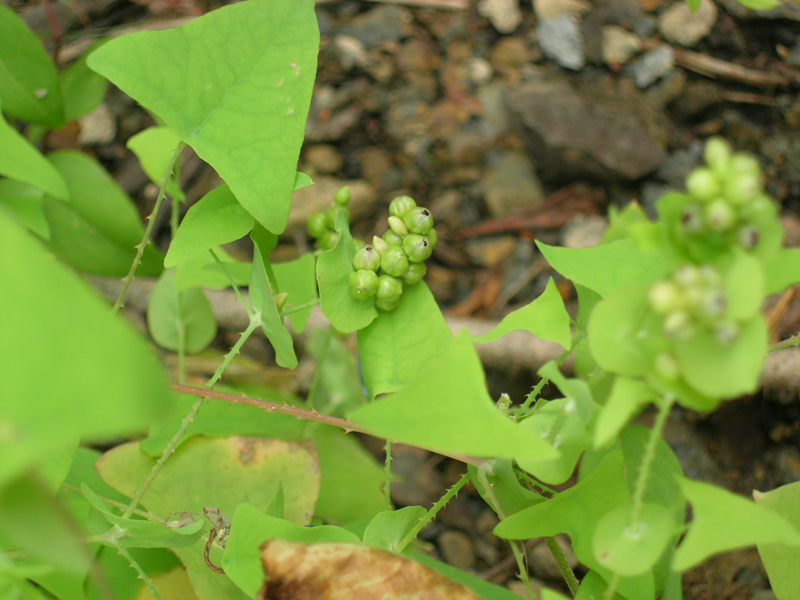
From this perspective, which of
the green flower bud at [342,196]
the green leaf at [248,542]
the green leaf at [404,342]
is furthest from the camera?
the green flower bud at [342,196]

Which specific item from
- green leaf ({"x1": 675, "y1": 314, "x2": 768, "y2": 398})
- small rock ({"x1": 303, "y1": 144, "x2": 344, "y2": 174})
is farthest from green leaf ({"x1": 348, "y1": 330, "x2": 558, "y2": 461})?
small rock ({"x1": 303, "y1": 144, "x2": 344, "y2": 174})

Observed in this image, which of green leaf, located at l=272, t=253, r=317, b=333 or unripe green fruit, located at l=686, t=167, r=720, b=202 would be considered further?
green leaf, located at l=272, t=253, r=317, b=333

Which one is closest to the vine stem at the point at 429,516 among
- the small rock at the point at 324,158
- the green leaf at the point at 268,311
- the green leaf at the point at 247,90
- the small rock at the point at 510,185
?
the green leaf at the point at 268,311

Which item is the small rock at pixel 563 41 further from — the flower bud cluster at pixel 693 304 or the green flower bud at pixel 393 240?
the flower bud cluster at pixel 693 304

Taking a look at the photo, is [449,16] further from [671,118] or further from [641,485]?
[641,485]

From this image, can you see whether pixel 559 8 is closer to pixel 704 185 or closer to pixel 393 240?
pixel 393 240

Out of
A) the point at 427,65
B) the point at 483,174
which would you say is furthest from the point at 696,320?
the point at 427,65

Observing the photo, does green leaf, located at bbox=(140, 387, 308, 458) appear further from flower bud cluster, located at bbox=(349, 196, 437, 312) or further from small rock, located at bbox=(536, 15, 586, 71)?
small rock, located at bbox=(536, 15, 586, 71)

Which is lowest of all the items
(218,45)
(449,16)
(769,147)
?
(769,147)
